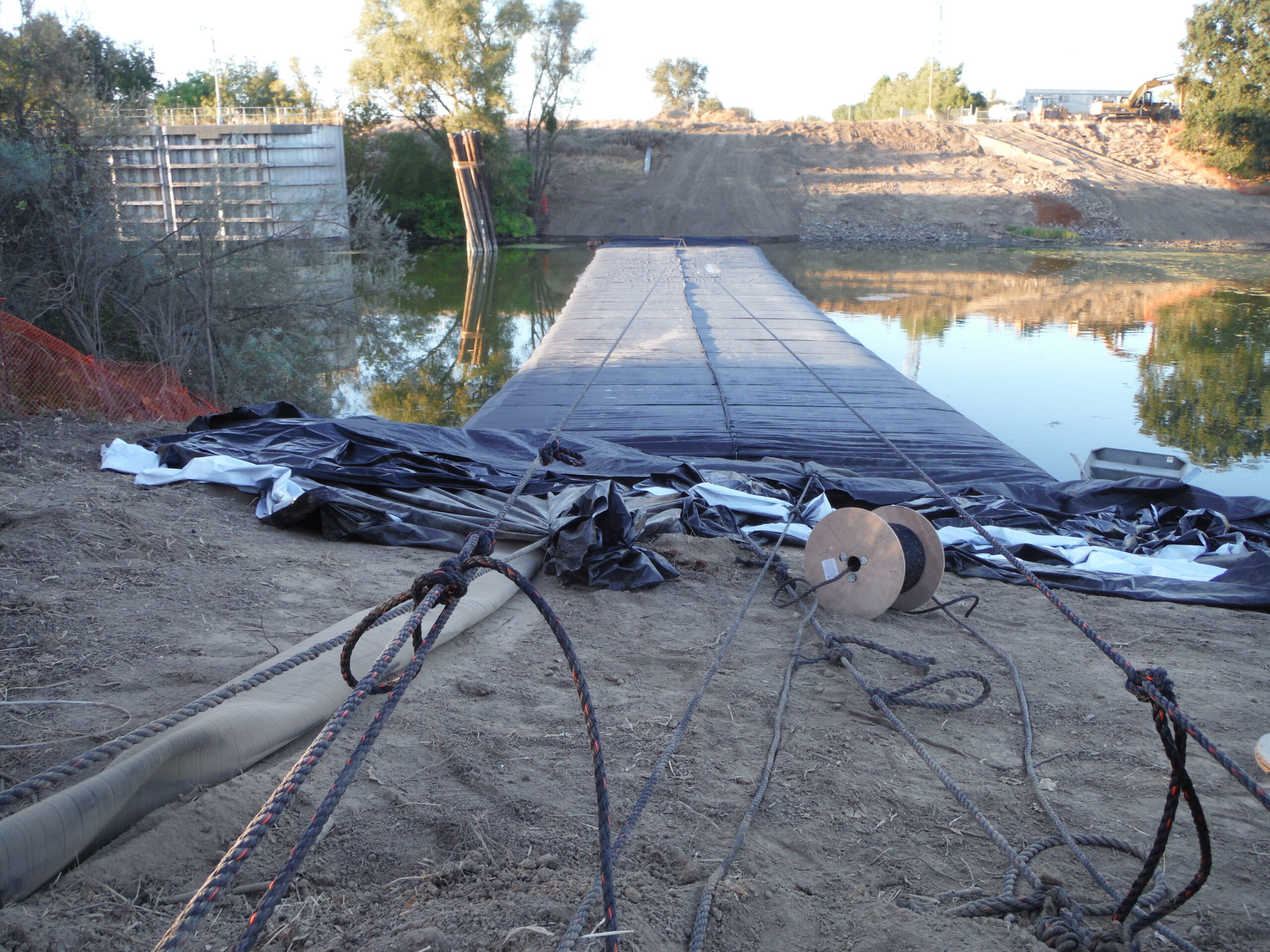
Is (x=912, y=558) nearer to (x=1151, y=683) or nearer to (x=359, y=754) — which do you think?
(x=1151, y=683)

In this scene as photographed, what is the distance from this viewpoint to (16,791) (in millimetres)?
1783

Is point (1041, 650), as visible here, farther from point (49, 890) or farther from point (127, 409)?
point (127, 409)

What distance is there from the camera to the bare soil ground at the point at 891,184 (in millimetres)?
39000

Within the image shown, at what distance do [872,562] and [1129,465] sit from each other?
17.9 feet

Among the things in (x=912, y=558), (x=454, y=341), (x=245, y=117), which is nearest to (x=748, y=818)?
(x=912, y=558)

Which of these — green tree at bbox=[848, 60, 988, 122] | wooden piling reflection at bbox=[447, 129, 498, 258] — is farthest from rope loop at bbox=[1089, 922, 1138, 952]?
green tree at bbox=[848, 60, 988, 122]

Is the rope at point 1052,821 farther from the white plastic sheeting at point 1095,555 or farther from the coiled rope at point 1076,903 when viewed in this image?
the white plastic sheeting at point 1095,555

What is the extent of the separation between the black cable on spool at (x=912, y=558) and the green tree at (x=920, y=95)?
195 feet

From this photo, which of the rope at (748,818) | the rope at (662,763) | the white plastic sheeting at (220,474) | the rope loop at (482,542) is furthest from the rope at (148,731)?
the white plastic sheeting at (220,474)

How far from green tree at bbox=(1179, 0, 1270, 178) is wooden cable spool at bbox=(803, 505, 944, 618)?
47.7 metres

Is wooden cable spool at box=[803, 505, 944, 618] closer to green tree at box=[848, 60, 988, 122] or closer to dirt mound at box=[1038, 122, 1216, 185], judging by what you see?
dirt mound at box=[1038, 122, 1216, 185]

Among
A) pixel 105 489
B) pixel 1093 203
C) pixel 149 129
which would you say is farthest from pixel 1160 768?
pixel 1093 203

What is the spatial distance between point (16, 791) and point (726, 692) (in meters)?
2.57

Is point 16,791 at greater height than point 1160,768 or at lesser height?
greater
